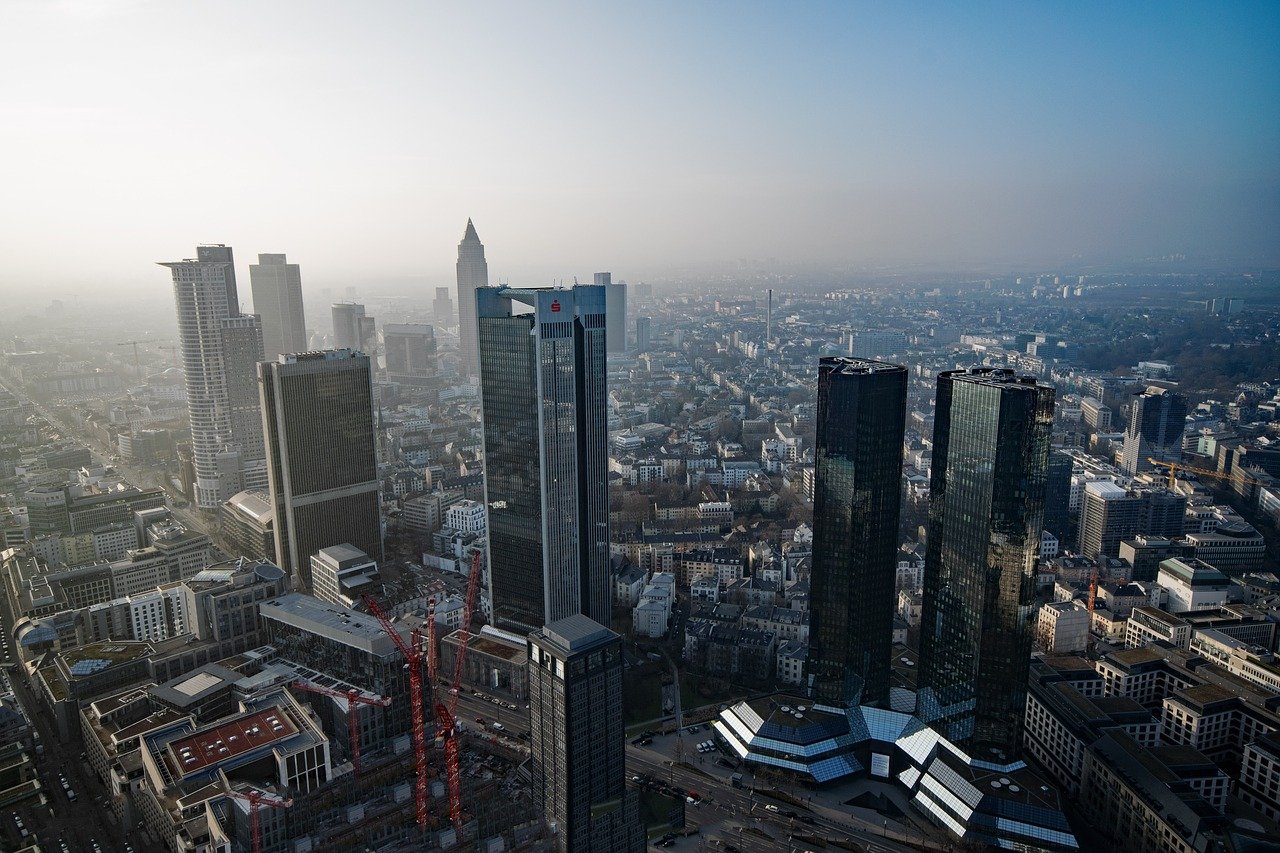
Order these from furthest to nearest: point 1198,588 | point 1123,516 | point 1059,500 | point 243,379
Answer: point 243,379 < point 1059,500 < point 1123,516 < point 1198,588

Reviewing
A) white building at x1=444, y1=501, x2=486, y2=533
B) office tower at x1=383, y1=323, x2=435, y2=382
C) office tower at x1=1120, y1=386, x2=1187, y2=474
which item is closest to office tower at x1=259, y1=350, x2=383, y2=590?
white building at x1=444, y1=501, x2=486, y2=533

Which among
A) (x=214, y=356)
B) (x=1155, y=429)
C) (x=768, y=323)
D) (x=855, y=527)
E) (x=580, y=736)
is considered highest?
(x=214, y=356)

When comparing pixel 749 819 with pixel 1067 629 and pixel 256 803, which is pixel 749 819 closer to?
pixel 256 803

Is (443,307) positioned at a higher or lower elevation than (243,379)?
higher

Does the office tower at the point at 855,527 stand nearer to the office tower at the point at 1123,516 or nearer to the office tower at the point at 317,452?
the office tower at the point at 1123,516

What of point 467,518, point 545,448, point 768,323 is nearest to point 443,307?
point 768,323

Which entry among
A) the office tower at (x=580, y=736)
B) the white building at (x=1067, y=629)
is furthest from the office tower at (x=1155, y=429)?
the office tower at (x=580, y=736)

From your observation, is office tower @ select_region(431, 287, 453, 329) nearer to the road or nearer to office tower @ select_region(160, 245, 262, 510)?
A: office tower @ select_region(160, 245, 262, 510)

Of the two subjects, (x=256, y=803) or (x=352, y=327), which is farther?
(x=352, y=327)
